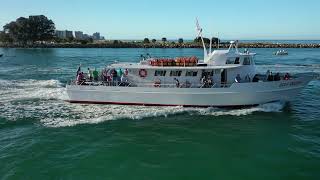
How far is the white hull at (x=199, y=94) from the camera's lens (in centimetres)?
2450

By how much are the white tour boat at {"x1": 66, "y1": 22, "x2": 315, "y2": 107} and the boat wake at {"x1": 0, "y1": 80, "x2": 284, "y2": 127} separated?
538mm

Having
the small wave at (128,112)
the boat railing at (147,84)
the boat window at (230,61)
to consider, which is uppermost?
the boat window at (230,61)

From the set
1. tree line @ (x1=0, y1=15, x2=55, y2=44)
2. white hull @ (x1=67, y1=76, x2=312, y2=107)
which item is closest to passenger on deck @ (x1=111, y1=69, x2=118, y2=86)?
white hull @ (x1=67, y1=76, x2=312, y2=107)

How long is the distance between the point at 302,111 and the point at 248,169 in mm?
10899

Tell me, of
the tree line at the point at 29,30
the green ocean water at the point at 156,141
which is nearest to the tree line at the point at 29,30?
the tree line at the point at 29,30

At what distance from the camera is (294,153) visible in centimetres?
1752

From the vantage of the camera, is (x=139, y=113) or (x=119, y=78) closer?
(x=139, y=113)

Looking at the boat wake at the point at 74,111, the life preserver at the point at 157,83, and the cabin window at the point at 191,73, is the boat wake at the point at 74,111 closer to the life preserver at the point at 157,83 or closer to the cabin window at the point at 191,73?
the life preserver at the point at 157,83

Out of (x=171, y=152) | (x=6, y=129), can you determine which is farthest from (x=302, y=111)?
(x=6, y=129)

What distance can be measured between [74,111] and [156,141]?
7.60 m

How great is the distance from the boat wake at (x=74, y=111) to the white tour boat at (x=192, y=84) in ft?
1.76

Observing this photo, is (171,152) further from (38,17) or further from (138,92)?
(38,17)

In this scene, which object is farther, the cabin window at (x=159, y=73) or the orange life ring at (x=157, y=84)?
the cabin window at (x=159, y=73)

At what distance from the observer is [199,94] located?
24.7m
